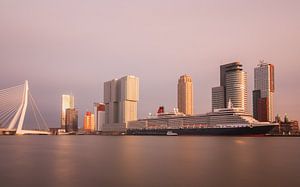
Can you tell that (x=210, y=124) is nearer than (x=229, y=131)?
No

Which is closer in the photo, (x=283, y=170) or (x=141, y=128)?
(x=283, y=170)

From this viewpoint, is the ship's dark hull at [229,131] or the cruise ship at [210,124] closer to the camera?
the ship's dark hull at [229,131]

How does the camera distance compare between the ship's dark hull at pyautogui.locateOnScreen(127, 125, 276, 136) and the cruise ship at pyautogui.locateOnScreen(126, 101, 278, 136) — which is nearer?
the ship's dark hull at pyautogui.locateOnScreen(127, 125, 276, 136)

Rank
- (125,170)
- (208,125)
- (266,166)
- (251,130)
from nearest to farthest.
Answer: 1. (125,170)
2. (266,166)
3. (251,130)
4. (208,125)

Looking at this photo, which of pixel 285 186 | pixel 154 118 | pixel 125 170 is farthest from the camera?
pixel 154 118

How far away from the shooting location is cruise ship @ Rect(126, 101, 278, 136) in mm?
113562

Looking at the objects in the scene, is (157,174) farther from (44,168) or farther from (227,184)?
(44,168)

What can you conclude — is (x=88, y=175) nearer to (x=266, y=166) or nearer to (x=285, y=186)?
(x=285, y=186)

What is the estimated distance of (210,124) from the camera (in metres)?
126

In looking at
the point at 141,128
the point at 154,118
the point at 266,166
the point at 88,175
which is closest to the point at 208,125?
the point at 154,118

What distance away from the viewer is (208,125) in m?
126

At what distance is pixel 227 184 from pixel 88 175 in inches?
406

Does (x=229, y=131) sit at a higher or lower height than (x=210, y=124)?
lower

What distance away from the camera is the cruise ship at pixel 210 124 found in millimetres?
113562
